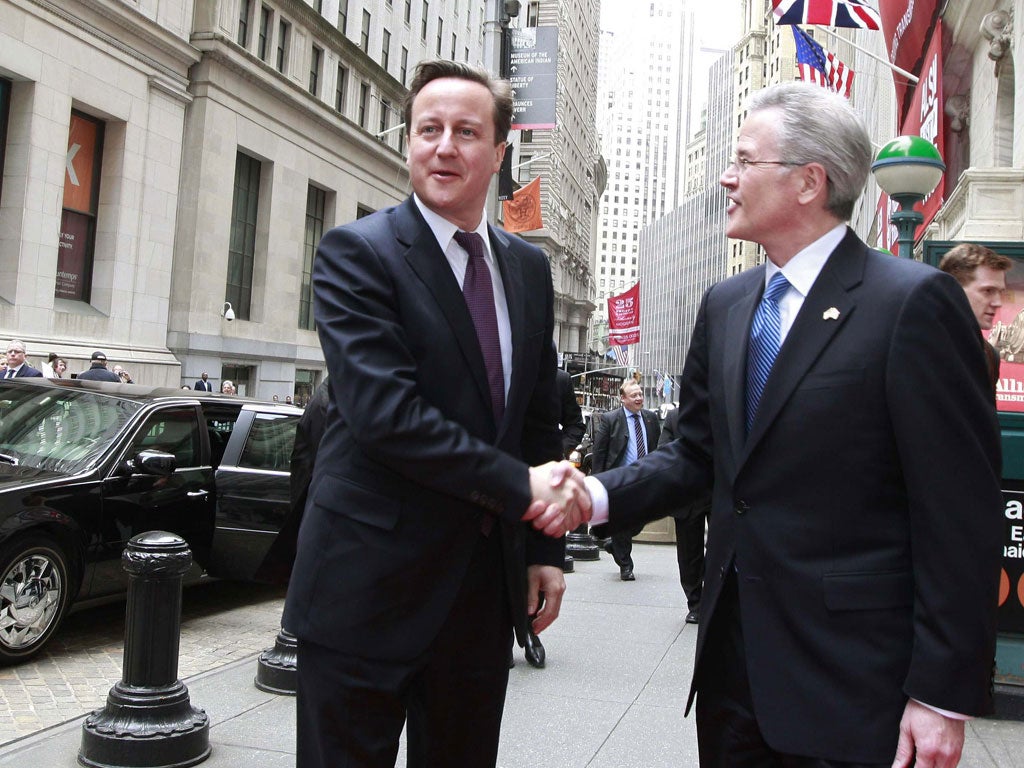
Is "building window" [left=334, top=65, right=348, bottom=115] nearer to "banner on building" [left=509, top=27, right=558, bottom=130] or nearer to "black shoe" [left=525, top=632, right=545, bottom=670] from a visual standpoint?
"banner on building" [left=509, top=27, right=558, bottom=130]

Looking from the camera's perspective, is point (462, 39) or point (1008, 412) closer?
point (1008, 412)

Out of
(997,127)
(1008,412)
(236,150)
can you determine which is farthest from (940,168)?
(236,150)

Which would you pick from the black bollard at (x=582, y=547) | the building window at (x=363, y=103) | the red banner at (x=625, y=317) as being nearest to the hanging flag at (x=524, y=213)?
the red banner at (x=625, y=317)

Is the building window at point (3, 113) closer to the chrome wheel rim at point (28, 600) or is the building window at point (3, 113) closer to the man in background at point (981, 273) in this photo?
the chrome wheel rim at point (28, 600)

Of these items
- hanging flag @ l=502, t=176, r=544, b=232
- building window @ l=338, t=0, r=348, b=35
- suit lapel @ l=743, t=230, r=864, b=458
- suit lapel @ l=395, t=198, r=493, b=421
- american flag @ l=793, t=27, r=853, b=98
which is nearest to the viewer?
suit lapel @ l=743, t=230, r=864, b=458

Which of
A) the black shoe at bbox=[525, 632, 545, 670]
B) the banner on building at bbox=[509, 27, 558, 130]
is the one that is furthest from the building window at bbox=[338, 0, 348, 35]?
the black shoe at bbox=[525, 632, 545, 670]

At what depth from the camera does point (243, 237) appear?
103ft

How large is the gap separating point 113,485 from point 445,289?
521 centimetres

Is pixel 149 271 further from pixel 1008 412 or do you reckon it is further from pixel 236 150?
pixel 1008 412

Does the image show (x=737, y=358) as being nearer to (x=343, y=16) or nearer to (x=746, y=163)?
(x=746, y=163)

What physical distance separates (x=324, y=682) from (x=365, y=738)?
0.57 ft

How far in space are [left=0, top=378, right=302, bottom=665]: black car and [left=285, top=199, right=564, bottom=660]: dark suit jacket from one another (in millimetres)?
4443

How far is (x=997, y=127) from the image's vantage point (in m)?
15.6

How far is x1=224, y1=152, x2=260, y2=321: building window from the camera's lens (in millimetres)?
30719
